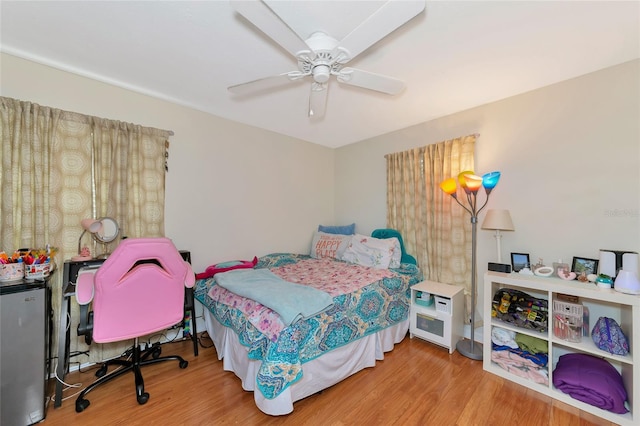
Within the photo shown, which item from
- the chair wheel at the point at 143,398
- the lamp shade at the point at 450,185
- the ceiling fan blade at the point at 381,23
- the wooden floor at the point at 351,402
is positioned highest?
the ceiling fan blade at the point at 381,23

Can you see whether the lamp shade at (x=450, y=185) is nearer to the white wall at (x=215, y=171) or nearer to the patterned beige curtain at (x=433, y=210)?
the patterned beige curtain at (x=433, y=210)

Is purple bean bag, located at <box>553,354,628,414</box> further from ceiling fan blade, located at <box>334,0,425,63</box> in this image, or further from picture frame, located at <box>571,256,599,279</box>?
ceiling fan blade, located at <box>334,0,425,63</box>

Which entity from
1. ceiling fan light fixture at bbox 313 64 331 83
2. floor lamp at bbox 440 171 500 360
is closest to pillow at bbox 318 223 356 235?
floor lamp at bbox 440 171 500 360

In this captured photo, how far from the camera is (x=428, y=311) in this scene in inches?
96.0

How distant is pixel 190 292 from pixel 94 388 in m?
0.83

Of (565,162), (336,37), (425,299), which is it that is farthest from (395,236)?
(336,37)

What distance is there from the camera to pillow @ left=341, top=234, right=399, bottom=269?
2.79m

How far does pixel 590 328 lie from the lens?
1953 mm

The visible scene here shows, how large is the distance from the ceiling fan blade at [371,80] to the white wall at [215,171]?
1794 millimetres

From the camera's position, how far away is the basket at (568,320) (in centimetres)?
177

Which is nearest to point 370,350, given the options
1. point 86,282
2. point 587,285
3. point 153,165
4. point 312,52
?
point 587,285

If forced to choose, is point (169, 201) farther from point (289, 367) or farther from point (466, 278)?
point (466, 278)

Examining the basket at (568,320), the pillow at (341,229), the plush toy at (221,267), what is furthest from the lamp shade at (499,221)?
the plush toy at (221,267)

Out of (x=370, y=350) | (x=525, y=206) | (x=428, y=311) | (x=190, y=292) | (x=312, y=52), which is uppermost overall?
(x=312, y=52)
